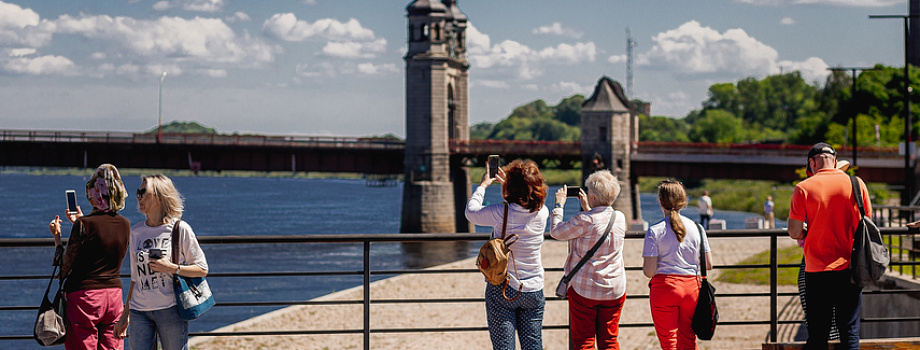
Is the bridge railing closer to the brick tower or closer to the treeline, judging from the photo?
the brick tower

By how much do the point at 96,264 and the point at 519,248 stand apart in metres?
2.62

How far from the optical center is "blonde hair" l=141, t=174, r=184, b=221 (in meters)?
5.36

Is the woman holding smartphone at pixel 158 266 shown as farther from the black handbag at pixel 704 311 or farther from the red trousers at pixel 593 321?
the black handbag at pixel 704 311

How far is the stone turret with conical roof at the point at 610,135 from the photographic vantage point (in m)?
73.6

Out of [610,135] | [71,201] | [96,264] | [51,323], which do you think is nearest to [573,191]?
[96,264]

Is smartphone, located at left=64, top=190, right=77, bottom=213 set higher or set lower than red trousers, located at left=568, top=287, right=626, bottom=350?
higher

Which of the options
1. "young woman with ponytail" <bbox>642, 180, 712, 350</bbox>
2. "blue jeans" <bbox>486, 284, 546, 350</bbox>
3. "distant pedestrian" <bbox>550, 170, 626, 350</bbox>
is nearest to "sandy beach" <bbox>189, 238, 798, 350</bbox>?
"young woman with ponytail" <bbox>642, 180, 712, 350</bbox>

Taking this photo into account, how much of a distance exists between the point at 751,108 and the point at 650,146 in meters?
111

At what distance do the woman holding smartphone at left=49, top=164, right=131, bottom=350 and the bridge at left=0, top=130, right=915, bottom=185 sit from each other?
2512 inches

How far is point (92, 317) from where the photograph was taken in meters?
5.68

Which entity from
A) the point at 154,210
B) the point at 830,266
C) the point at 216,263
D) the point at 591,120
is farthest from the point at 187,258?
the point at 591,120

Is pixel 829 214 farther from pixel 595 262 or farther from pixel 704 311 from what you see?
pixel 595 262

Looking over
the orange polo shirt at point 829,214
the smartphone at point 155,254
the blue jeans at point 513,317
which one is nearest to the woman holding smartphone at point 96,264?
the smartphone at point 155,254

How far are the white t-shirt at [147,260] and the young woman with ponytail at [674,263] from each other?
115 inches
